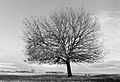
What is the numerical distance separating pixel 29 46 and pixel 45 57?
3675mm

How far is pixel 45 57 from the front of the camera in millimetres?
36938

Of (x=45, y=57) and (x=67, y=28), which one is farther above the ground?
(x=67, y=28)

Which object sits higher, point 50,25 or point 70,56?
point 50,25

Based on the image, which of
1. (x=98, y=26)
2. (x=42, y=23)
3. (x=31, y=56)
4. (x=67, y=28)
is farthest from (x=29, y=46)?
(x=98, y=26)

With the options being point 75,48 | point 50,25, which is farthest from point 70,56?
point 50,25

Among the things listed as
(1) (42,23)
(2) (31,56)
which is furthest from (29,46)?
(1) (42,23)

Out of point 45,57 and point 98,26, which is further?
point 98,26

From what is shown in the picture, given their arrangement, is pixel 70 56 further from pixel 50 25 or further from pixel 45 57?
pixel 50 25

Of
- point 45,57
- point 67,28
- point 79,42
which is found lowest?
point 45,57

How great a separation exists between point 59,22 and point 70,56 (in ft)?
20.9

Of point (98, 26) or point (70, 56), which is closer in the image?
point (70, 56)

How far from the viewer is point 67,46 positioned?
37.7 meters

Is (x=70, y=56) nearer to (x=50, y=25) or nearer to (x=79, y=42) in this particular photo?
(x=79, y=42)

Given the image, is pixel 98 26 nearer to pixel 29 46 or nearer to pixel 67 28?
pixel 67 28
